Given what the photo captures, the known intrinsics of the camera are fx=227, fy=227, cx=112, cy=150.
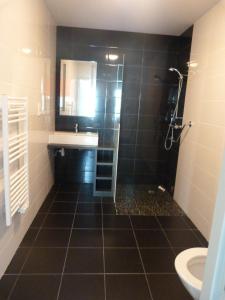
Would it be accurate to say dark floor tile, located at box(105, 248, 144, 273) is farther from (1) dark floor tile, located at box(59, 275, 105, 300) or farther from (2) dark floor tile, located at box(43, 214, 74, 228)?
Answer: (2) dark floor tile, located at box(43, 214, 74, 228)

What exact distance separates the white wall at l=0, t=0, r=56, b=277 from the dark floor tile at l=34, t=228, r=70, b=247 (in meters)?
0.19

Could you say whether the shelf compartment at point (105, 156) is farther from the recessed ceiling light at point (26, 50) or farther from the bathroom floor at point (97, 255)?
the recessed ceiling light at point (26, 50)

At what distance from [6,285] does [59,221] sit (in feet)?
3.29

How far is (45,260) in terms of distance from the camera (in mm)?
2033

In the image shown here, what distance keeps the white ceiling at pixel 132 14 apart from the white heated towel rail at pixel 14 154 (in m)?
1.60

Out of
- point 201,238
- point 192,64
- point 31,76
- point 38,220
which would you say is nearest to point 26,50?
point 31,76

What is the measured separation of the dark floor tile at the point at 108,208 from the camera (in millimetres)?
2985

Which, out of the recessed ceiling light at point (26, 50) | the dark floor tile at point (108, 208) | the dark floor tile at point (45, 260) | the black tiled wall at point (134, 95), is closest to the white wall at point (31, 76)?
the recessed ceiling light at point (26, 50)

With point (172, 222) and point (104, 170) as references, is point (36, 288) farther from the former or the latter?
point (104, 170)

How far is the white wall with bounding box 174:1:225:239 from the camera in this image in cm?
235

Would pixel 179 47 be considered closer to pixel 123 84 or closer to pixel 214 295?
pixel 123 84

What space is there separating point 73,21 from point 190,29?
165 cm

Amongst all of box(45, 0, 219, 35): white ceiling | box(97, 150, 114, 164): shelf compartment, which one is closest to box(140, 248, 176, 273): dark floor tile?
box(97, 150, 114, 164): shelf compartment

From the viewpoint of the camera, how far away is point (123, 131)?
3852 millimetres
